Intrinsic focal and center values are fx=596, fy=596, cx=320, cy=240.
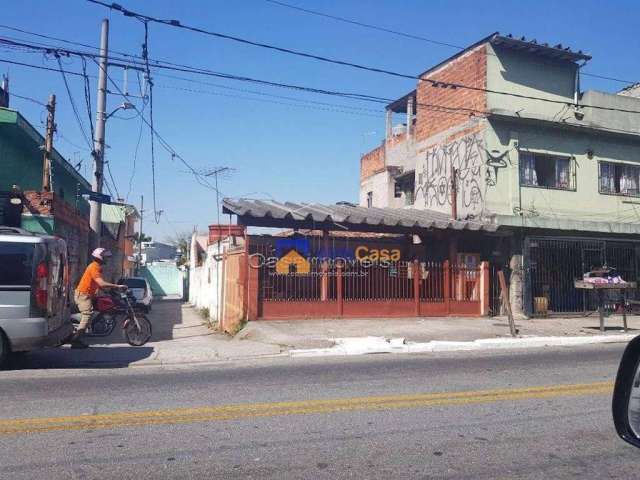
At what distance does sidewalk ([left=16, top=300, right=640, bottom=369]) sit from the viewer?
10.2 m

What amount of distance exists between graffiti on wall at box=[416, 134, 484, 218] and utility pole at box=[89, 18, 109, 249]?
1102 cm

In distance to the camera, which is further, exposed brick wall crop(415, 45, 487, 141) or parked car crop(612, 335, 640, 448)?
exposed brick wall crop(415, 45, 487, 141)

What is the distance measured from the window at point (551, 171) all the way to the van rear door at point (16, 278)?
613 inches

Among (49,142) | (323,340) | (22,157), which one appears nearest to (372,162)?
(22,157)

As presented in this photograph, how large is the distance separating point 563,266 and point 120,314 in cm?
1382

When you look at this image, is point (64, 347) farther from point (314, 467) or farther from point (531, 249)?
point (531, 249)

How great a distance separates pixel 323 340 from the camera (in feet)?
40.3

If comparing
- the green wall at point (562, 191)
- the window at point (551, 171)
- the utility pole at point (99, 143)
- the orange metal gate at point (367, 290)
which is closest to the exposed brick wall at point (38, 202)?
the utility pole at point (99, 143)

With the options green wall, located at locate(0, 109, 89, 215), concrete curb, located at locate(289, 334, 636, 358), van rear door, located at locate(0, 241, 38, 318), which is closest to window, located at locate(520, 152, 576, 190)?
concrete curb, located at locate(289, 334, 636, 358)

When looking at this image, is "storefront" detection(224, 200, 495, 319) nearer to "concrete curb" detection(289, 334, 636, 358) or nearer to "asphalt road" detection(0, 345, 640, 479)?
"concrete curb" detection(289, 334, 636, 358)

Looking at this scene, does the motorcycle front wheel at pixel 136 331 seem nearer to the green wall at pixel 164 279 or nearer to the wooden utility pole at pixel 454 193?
the wooden utility pole at pixel 454 193

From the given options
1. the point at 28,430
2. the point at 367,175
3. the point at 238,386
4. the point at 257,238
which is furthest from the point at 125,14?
the point at 367,175

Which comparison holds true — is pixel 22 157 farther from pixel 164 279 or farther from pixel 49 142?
pixel 164 279

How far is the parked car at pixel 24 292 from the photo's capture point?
8.41m
